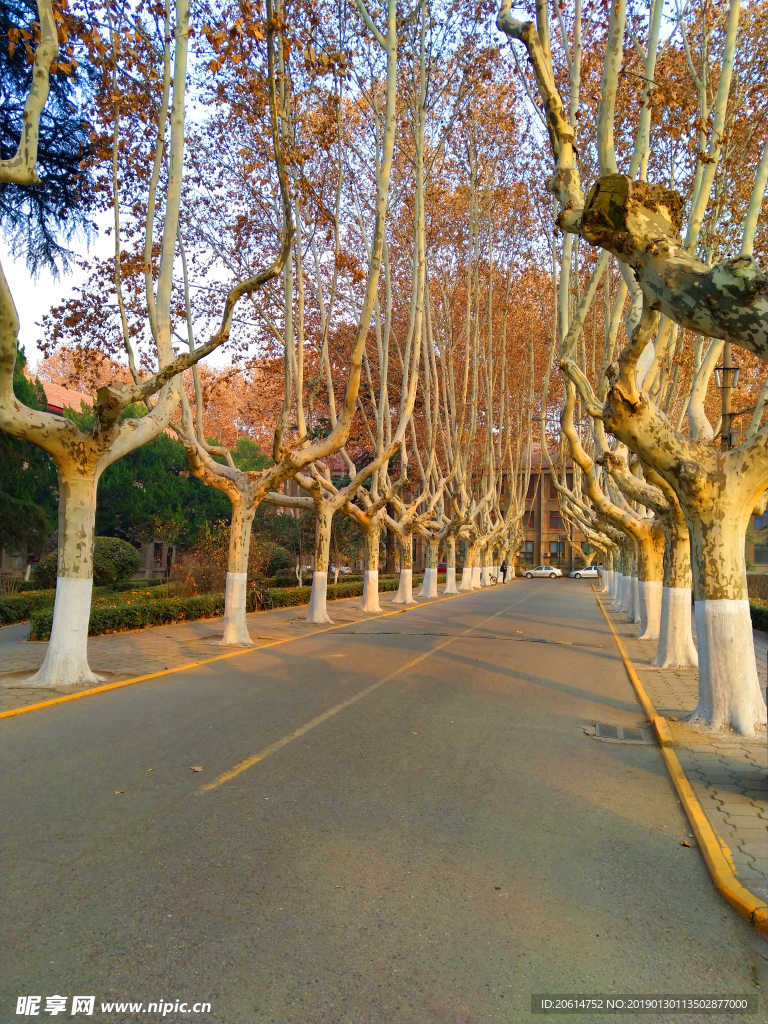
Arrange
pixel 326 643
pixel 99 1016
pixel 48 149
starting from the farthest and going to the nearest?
1. pixel 326 643
2. pixel 48 149
3. pixel 99 1016

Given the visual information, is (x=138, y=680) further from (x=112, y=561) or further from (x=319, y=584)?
(x=112, y=561)

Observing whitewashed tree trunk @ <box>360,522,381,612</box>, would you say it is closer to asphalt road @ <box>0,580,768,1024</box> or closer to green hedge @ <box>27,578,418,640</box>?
green hedge @ <box>27,578,418,640</box>

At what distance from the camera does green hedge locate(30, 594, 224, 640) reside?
1496cm

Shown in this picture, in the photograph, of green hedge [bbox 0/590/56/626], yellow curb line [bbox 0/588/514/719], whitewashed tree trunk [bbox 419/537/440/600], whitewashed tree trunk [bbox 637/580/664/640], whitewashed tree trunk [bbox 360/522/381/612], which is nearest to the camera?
yellow curb line [bbox 0/588/514/719]

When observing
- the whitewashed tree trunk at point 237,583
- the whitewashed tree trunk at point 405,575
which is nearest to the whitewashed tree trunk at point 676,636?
the whitewashed tree trunk at point 237,583

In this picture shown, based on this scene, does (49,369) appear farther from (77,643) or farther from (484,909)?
(484,909)

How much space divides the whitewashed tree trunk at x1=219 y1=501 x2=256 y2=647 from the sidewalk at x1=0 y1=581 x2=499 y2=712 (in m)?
0.34

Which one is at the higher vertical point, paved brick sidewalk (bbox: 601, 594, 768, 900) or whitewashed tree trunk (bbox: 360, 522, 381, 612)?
whitewashed tree trunk (bbox: 360, 522, 381, 612)

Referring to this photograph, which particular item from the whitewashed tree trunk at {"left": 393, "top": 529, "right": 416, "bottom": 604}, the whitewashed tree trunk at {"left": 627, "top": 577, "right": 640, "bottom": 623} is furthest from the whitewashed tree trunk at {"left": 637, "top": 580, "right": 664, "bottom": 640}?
the whitewashed tree trunk at {"left": 393, "top": 529, "right": 416, "bottom": 604}

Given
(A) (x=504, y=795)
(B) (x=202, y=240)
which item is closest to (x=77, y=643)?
(A) (x=504, y=795)

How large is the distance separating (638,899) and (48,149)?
1419 centimetres

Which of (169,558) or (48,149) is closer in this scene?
(48,149)

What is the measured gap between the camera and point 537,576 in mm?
78438

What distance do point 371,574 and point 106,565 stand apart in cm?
832
